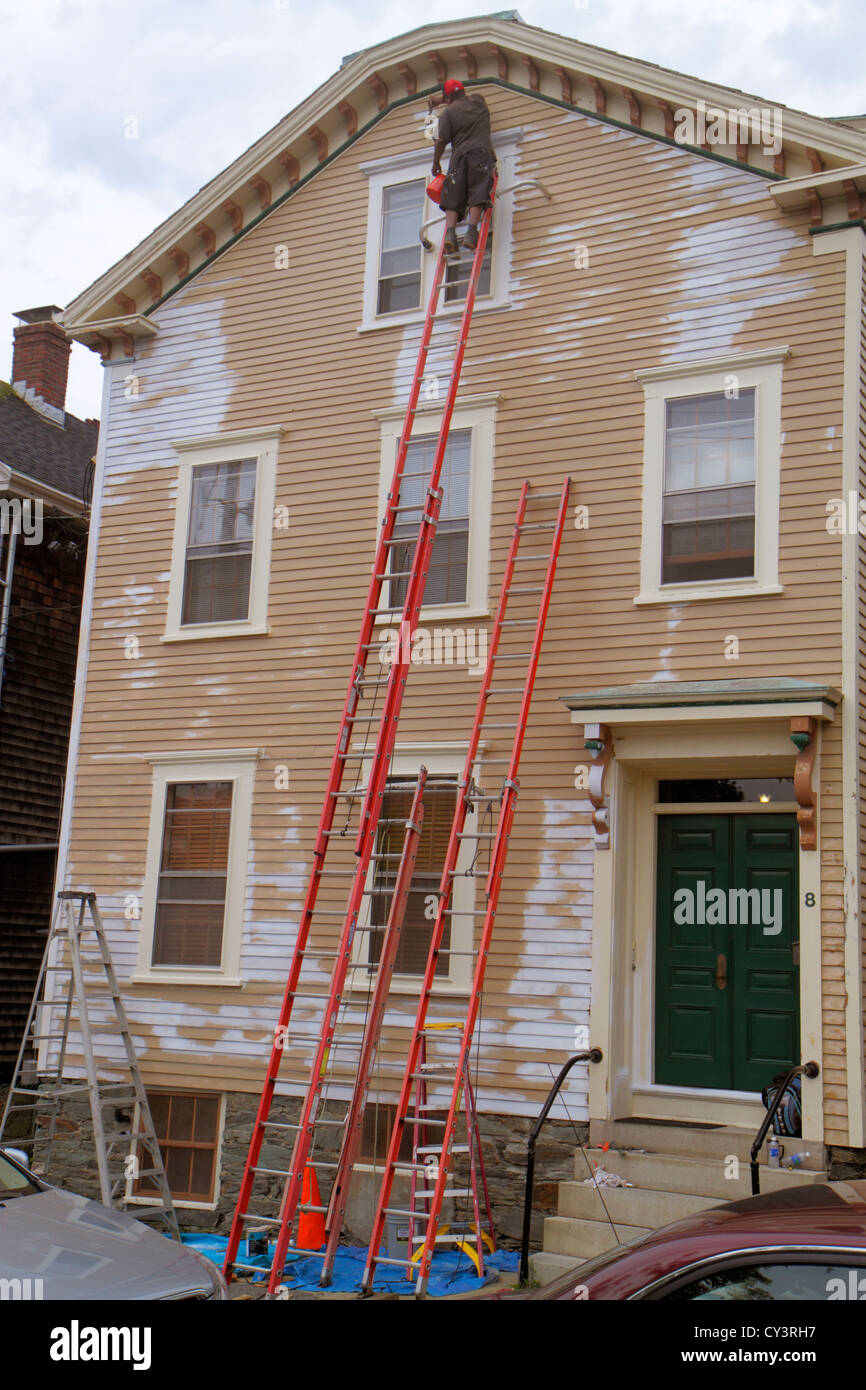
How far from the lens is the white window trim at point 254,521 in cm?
1249

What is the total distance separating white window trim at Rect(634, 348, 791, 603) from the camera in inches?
400

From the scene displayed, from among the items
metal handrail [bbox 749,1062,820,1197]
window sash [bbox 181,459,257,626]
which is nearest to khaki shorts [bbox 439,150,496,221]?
window sash [bbox 181,459,257,626]

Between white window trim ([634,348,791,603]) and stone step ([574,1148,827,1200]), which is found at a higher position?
white window trim ([634,348,791,603])

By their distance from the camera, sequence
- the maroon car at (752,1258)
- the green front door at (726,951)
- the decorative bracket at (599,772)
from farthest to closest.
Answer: the decorative bracket at (599,772), the green front door at (726,951), the maroon car at (752,1258)

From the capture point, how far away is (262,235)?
13438 millimetres

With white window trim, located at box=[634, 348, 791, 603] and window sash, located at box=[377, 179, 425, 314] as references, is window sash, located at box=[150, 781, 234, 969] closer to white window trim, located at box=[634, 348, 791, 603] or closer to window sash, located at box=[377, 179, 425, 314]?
white window trim, located at box=[634, 348, 791, 603]

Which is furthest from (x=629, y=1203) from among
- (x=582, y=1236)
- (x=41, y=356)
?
(x=41, y=356)

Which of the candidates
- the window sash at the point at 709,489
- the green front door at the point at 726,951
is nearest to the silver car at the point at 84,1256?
the green front door at the point at 726,951

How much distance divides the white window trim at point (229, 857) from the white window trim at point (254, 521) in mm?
1232

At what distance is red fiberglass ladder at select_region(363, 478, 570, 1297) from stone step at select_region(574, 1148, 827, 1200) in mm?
1192

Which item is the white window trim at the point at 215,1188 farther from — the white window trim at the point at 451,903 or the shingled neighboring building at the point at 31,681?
the shingled neighboring building at the point at 31,681

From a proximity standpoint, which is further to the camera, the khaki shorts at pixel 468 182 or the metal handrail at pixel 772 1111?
the khaki shorts at pixel 468 182

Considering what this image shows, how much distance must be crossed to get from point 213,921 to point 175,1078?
1450mm
